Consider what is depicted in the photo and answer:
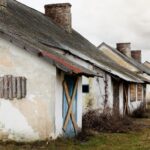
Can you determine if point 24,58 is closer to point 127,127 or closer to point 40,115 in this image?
point 40,115

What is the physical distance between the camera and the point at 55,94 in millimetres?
12430

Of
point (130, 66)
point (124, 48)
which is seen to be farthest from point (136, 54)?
point (130, 66)

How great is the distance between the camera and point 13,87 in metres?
12.3

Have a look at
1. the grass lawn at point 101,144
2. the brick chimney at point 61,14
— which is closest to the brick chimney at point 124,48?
the brick chimney at point 61,14

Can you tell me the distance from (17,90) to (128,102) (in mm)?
14441

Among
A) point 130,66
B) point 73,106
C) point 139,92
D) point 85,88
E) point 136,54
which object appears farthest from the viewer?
point 136,54

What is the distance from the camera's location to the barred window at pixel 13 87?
482 inches

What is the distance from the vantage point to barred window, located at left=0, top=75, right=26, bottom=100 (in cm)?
1225

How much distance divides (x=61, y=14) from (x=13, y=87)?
1391cm

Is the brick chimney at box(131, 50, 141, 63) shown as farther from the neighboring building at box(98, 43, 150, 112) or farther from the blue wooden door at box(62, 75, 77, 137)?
the blue wooden door at box(62, 75, 77, 137)

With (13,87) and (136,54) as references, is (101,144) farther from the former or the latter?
(136,54)

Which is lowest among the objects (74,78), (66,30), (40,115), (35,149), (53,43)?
(35,149)

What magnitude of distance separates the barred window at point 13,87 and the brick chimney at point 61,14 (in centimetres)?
1315

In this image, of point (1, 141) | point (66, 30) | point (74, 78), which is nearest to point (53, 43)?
point (74, 78)
